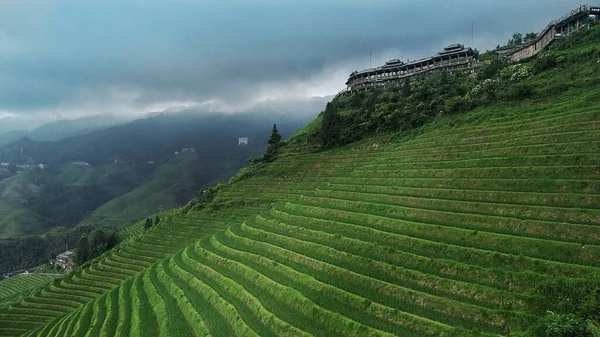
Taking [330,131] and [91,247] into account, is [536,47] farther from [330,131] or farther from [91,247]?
[91,247]

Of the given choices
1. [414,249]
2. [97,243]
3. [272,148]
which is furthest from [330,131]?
[97,243]

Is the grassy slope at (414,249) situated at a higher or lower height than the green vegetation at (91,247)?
higher

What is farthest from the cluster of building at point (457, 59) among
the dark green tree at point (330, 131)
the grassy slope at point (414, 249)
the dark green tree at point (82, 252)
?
the dark green tree at point (82, 252)

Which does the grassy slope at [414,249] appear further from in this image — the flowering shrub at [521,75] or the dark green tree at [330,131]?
the dark green tree at [330,131]

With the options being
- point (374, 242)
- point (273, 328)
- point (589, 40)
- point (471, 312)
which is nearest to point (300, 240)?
point (374, 242)

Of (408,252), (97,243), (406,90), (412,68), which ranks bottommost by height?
(97,243)

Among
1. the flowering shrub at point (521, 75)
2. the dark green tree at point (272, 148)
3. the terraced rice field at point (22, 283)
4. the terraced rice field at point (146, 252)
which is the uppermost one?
the flowering shrub at point (521, 75)
